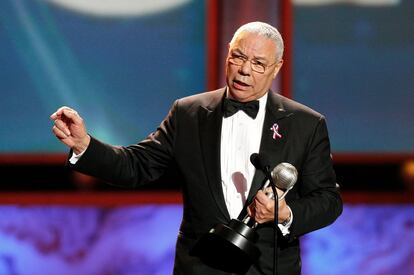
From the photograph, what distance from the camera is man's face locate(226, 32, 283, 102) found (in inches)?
87.1

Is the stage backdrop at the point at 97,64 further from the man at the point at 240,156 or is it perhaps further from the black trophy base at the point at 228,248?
the black trophy base at the point at 228,248

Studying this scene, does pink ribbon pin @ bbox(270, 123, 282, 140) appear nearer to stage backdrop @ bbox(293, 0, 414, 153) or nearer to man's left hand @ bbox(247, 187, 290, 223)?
man's left hand @ bbox(247, 187, 290, 223)

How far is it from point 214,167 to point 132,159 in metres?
0.26

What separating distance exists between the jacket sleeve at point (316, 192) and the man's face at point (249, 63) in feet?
0.76

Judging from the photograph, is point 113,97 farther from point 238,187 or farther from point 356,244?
point 238,187

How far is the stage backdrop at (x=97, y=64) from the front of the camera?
369cm

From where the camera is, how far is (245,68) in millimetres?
2203

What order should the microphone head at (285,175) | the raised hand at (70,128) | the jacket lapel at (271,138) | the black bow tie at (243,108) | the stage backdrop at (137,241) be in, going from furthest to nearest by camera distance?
the stage backdrop at (137,241) < the black bow tie at (243,108) < the jacket lapel at (271,138) < the raised hand at (70,128) < the microphone head at (285,175)

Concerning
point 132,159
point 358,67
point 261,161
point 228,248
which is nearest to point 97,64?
point 358,67

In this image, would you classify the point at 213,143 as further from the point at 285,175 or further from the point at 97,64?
the point at 97,64

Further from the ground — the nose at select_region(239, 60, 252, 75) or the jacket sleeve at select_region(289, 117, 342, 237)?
the nose at select_region(239, 60, 252, 75)

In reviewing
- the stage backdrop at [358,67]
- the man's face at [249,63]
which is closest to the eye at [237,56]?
the man's face at [249,63]

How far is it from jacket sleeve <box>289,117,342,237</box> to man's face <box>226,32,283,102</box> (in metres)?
0.23

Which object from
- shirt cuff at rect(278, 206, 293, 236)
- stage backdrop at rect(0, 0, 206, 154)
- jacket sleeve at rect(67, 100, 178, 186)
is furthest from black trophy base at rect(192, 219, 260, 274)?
stage backdrop at rect(0, 0, 206, 154)
